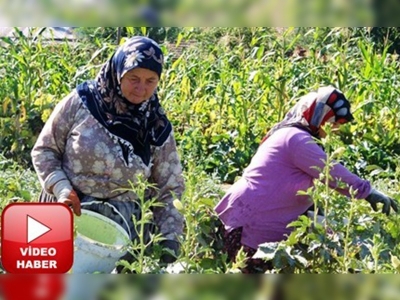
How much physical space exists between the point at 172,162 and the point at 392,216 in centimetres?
60

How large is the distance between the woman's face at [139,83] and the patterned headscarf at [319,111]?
0.46 meters

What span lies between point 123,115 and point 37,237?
4.58 feet

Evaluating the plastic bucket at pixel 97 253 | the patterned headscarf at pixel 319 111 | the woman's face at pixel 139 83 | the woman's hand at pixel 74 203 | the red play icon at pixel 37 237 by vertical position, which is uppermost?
the woman's face at pixel 139 83

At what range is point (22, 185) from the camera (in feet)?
8.04

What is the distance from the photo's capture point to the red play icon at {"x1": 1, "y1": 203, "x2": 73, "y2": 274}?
0.76m

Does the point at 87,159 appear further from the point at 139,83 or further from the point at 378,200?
the point at 378,200

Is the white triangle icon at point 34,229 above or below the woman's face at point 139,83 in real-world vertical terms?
below

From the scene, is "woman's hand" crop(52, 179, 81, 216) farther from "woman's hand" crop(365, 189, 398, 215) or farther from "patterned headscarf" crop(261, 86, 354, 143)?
"woman's hand" crop(365, 189, 398, 215)

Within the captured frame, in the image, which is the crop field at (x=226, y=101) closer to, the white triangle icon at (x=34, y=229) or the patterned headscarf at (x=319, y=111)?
the patterned headscarf at (x=319, y=111)

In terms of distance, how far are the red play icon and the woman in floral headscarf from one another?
1284mm

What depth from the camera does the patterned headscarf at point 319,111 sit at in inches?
88.5

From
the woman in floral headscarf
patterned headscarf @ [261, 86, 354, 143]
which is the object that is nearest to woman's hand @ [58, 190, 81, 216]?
the woman in floral headscarf

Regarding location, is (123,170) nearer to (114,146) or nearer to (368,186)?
(114,146)

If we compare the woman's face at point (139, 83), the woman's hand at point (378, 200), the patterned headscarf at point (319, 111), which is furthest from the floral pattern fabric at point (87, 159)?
the woman's hand at point (378, 200)
